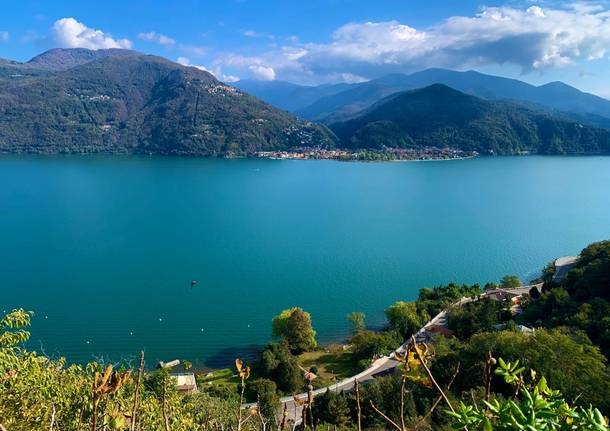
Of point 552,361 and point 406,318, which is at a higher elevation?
point 552,361

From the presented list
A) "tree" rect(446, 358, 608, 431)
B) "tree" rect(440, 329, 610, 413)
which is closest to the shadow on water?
"tree" rect(440, 329, 610, 413)

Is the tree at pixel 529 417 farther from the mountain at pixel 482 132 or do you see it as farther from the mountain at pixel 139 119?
the mountain at pixel 482 132

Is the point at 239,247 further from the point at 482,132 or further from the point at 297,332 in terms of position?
the point at 482,132

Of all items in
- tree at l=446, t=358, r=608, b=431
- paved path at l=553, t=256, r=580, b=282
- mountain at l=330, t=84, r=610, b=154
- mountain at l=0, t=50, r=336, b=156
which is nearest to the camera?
tree at l=446, t=358, r=608, b=431

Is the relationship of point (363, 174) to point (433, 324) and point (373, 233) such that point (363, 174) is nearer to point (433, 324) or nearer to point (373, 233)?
point (373, 233)

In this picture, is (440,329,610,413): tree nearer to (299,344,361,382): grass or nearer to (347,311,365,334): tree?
(299,344,361,382): grass

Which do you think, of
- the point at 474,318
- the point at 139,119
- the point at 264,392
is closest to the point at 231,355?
the point at 264,392
